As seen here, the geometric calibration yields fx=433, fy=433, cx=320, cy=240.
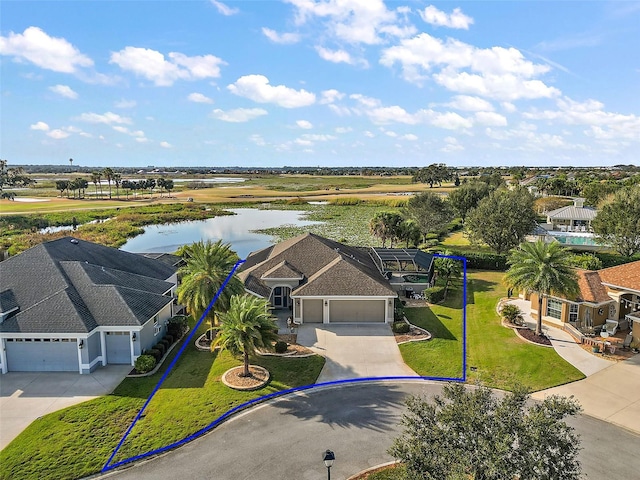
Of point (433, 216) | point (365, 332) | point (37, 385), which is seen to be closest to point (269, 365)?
point (365, 332)

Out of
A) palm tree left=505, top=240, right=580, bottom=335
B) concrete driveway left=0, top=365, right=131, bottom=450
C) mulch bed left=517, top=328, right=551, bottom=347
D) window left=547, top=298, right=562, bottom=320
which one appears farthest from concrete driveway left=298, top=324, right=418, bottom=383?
window left=547, top=298, right=562, bottom=320

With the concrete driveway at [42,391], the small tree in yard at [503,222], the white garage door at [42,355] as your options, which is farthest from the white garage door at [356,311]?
the small tree in yard at [503,222]

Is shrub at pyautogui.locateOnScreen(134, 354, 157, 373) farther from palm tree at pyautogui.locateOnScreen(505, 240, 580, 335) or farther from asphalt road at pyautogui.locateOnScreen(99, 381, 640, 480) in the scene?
palm tree at pyautogui.locateOnScreen(505, 240, 580, 335)

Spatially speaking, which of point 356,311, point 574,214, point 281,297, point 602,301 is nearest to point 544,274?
point 602,301

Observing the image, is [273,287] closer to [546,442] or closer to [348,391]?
[348,391]

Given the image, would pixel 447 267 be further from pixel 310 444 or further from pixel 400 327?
pixel 310 444

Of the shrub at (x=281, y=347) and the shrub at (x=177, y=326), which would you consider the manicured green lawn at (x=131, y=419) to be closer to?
the shrub at (x=281, y=347)
